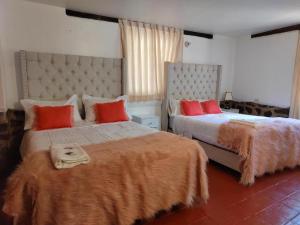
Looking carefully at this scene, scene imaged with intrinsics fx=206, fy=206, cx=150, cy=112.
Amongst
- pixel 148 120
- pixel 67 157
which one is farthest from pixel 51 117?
pixel 148 120

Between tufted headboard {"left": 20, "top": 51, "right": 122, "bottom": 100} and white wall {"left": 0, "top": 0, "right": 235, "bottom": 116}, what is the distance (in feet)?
0.51

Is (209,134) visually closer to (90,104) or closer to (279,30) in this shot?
(90,104)

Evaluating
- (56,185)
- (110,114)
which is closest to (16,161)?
(110,114)

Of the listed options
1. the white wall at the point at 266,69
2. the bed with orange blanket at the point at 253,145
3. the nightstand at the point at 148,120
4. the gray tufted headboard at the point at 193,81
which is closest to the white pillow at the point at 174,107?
the gray tufted headboard at the point at 193,81

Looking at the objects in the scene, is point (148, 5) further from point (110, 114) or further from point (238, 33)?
point (238, 33)

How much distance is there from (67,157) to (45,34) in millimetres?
2341

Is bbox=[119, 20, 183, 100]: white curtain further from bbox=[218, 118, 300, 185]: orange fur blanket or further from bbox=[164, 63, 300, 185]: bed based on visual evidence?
bbox=[218, 118, 300, 185]: orange fur blanket

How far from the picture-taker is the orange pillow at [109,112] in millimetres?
3033

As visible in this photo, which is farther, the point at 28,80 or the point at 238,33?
the point at 238,33

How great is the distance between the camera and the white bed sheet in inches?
122

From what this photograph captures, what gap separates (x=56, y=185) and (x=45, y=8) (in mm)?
2727

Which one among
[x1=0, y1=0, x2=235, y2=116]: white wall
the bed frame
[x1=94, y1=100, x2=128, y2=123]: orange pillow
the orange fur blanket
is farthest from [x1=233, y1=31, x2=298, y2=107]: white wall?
[x1=94, y1=100, x2=128, y2=123]: orange pillow

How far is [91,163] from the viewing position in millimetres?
1605

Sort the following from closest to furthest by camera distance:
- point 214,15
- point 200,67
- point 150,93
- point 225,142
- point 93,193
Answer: point 93,193, point 225,142, point 214,15, point 150,93, point 200,67
